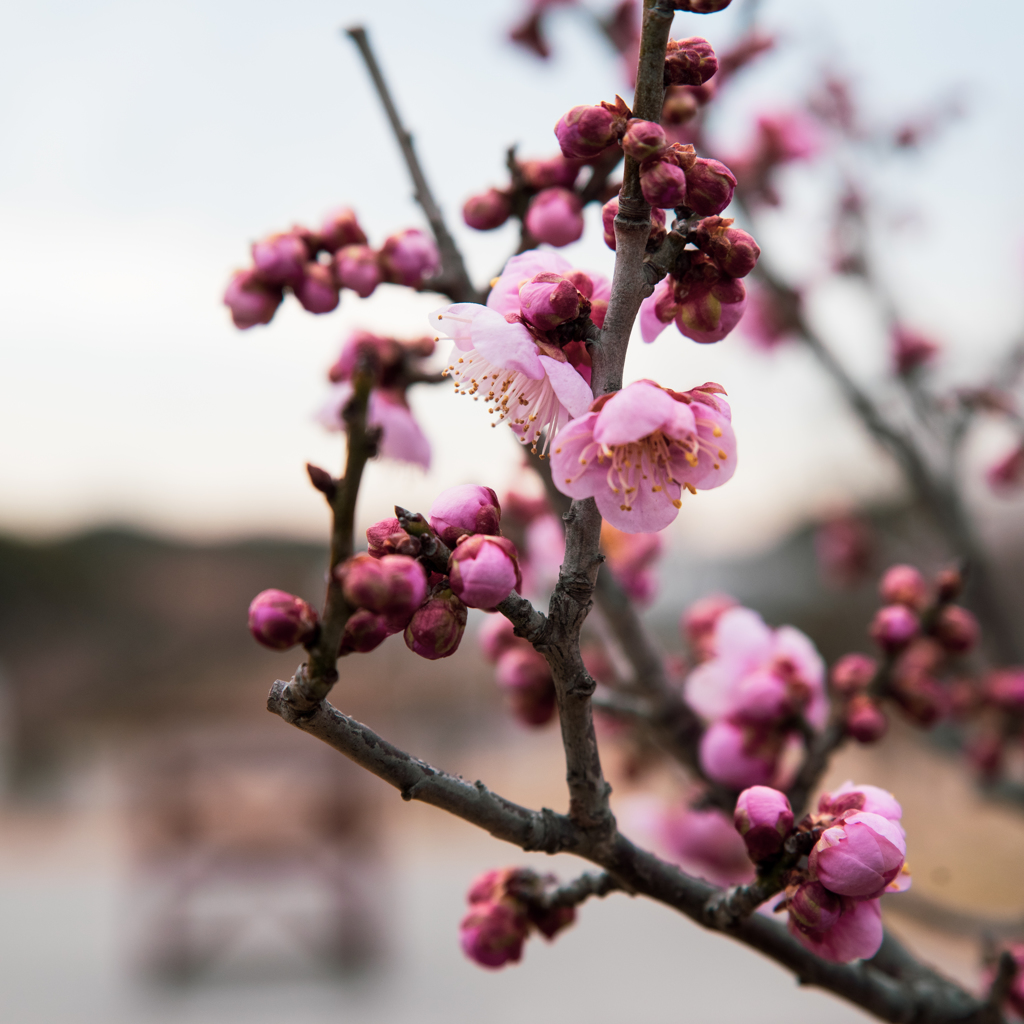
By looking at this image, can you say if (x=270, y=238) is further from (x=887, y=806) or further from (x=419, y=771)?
(x=887, y=806)

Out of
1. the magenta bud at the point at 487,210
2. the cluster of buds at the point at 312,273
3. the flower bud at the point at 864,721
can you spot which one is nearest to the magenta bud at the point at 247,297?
the cluster of buds at the point at 312,273

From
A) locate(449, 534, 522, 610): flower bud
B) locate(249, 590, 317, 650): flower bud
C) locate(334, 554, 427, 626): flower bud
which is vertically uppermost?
locate(449, 534, 522, 610): flower bud

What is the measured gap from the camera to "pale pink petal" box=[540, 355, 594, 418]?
1.94 feet

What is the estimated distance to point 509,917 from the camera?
86cm

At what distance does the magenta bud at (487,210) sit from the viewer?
3.07 feet

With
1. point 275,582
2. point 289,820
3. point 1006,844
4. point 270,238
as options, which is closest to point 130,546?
point 275,582

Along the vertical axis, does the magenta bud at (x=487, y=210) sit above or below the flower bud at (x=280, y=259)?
above

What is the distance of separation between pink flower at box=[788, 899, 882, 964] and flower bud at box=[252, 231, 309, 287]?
29.5 inches

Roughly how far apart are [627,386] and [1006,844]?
22.7ft

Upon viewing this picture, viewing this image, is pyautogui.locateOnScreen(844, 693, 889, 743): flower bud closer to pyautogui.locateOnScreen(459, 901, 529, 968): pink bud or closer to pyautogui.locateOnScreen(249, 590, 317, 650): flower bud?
pyautogui.locateOnScreen(459, 901, 529, 968): pink bud

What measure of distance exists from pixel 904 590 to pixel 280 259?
0.90 meters

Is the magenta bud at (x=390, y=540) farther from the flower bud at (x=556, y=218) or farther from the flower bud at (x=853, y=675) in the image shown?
the flower bud at (x=853, y=675)

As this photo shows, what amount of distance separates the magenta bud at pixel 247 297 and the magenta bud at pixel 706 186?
48cm

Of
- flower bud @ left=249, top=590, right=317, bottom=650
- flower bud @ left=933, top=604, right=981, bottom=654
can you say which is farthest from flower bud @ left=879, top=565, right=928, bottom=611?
flower bud @ left=249, top=590, right=317, bottom=650
